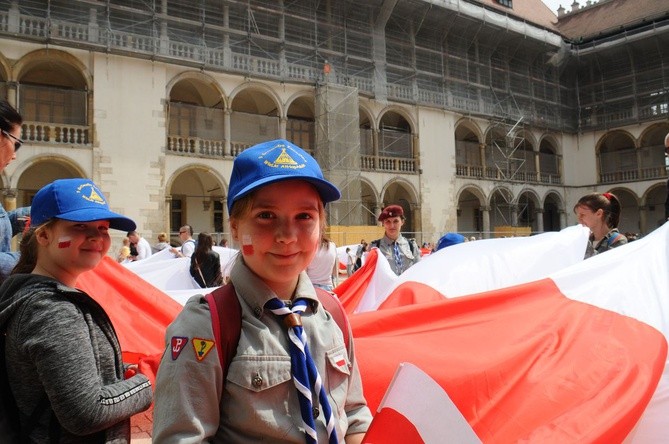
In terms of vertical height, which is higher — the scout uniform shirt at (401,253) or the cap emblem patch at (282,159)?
the cap emblem patch at (282,159)

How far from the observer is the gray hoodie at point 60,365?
161 cm

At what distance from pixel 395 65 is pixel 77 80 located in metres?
14.3

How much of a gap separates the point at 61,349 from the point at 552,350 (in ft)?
6.37

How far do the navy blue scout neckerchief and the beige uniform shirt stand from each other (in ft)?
0.06

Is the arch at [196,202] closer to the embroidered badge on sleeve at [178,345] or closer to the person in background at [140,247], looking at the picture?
the person in background at [140,247]

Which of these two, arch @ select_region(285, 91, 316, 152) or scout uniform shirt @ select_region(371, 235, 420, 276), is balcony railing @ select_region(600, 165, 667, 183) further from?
scout uniform shirt @ select_region(371, 235, 420, 276)

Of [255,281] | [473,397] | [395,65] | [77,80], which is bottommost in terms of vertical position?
[473,397]

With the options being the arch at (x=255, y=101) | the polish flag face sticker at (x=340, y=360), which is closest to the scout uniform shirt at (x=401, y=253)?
the polish flag face sticker at (x=340, y=360)

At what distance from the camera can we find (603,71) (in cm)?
3216

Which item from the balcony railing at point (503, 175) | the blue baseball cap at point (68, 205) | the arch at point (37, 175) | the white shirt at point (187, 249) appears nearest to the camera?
the blue baseball cap at point (68, 205)

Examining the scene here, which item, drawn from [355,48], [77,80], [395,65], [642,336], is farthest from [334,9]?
[642,336]

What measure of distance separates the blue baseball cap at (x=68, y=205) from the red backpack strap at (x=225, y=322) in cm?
89

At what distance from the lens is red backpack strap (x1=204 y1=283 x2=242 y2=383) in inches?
→ 49.1

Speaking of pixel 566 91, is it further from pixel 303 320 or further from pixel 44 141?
pixel 303 320
